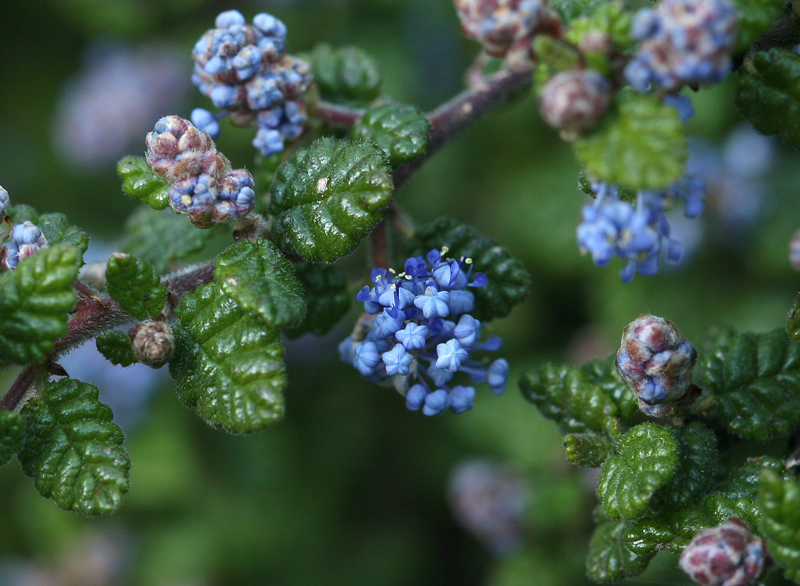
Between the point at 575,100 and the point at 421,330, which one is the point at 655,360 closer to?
the point at 421,330

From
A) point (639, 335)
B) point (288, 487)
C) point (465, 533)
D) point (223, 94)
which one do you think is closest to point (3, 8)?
point (288, 487)

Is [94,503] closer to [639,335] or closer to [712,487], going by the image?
[639,335]

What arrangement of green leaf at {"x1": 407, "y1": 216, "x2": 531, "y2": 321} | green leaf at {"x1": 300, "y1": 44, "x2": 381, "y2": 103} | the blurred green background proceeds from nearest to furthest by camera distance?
green leaf at {"x1": 407, "y1": 216, "x2": 531, "y2": 321}
green leaf at {"x1": 300, "y1": 44, "x2": 381, "y2": 103}
the blurred green background

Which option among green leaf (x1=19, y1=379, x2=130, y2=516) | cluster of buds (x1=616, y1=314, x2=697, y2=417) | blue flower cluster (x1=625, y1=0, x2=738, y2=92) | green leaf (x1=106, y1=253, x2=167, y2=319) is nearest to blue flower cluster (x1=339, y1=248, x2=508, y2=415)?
cluster of buds (x1=616, y1=314, x2=697, y2=417)

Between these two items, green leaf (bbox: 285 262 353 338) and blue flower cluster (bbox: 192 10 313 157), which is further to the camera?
green leaf (bbox: 285 262 353 338)

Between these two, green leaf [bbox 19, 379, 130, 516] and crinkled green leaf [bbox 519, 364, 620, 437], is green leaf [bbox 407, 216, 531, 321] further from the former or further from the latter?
green leaf [bbox 19, 379, 130, 516]

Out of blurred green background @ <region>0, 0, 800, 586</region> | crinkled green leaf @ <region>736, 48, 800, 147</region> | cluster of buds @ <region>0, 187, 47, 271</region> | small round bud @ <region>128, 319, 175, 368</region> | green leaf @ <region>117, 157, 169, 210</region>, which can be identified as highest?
crinkled green leaf @ <region>736, 48, 800, 147</region>
